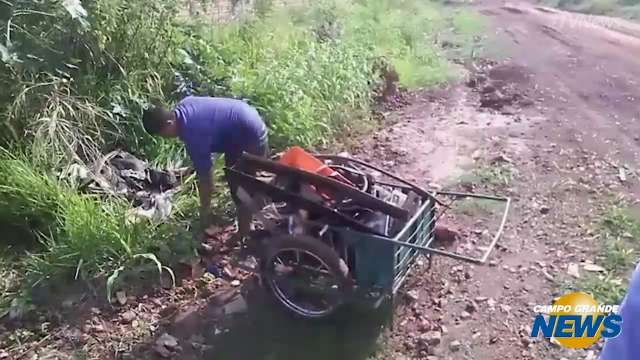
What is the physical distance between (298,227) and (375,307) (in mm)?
614

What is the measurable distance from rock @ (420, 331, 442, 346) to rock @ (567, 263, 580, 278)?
1.02 meters

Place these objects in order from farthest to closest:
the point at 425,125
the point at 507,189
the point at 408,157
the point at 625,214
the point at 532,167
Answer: the point at 425,125
the point at 408,157
the point at 532,167
the point at 507,189
the point at 625,214

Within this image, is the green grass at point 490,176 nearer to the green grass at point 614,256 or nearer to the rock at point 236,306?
the green grass at point 614,256

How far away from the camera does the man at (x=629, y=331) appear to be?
1040mm

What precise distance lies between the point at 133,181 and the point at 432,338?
270cm

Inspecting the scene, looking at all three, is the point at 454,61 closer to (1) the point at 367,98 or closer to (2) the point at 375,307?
(1) the point at 367,98

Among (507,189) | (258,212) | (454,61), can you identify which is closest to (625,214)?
(507,189)

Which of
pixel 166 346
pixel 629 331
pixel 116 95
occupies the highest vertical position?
pixel 629 331

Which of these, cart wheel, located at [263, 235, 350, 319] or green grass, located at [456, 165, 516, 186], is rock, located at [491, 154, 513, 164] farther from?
cart wheel, located at [263, 235, 350, 319]

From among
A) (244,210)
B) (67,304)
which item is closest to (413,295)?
(244,210)

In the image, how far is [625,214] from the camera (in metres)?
4.82

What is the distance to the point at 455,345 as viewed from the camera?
3.74 meters

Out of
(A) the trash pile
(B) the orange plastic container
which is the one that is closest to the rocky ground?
(A) the trash pile

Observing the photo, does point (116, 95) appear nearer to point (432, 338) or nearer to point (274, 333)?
point (274, 333)
